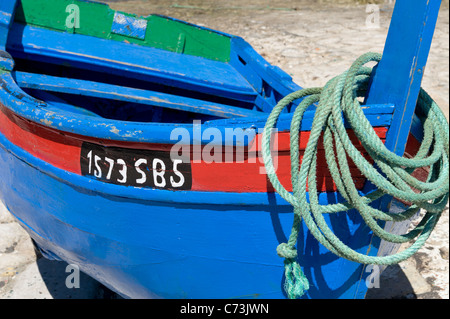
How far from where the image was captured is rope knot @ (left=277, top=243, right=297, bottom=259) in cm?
183

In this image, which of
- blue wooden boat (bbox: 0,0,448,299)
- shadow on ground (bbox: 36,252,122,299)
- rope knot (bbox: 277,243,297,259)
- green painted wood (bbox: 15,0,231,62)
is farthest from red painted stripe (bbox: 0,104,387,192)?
green painted wood (bbox: 15,0,231,62)

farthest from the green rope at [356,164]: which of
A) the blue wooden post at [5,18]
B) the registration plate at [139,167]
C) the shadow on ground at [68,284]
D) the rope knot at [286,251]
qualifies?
the blue wooden post at [5,18]

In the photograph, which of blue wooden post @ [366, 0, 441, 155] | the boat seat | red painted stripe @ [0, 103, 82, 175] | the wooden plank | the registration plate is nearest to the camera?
blue wooden post @ [366, 0, 441, 155]

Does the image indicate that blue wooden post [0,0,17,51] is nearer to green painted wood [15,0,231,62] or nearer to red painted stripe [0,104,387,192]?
green painted wood [15,0,231,62]

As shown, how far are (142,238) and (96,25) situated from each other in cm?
198

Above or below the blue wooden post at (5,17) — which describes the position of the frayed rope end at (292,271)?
below

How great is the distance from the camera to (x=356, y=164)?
1.63 meters

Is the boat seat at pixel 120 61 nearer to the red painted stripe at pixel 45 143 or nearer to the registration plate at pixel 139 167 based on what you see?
the red painted stripe at pixel 45 143

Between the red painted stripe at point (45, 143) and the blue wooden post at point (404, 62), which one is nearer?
the blue wooden post at point (404, 62)

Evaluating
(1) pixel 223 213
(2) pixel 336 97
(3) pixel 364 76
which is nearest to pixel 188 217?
(1) pixel 223 213

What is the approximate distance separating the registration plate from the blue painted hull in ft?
0.13

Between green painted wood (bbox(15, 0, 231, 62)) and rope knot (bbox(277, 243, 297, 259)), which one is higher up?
green painted wood (bbox(15, 0, 231, 62))

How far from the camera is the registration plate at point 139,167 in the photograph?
1874 mm

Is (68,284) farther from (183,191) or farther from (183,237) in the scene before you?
(183,191)
